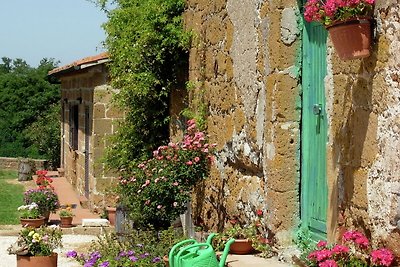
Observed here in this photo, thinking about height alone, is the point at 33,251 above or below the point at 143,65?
below

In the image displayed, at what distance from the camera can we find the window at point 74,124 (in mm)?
17406

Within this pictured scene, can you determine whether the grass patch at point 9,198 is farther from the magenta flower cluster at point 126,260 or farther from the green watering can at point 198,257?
the green watering can at point 198,257

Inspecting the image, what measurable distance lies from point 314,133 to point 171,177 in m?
2.59

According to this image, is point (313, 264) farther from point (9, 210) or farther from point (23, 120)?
point (23, 120)

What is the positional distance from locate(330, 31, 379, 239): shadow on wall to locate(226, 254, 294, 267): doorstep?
2.68ft

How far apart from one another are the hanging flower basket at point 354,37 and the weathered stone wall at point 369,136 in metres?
0.06

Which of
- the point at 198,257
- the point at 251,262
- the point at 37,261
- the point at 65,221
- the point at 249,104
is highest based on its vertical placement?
the point at 249,104

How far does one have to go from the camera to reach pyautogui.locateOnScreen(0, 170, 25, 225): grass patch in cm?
1448

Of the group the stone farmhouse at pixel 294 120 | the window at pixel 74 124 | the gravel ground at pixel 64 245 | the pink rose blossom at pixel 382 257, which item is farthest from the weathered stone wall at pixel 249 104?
the window at pixel 74 124

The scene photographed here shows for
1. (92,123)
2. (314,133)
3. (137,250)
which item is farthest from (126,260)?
(92,123)

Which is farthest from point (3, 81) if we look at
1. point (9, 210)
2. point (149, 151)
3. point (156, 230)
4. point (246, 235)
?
point (246, 235)

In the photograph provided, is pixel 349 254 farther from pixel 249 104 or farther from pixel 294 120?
pixel 249 104

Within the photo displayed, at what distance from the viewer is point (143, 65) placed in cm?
1034

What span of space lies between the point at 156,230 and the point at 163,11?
8.99 feet
